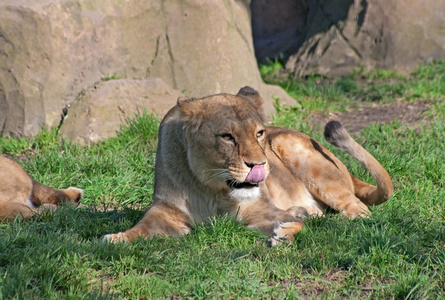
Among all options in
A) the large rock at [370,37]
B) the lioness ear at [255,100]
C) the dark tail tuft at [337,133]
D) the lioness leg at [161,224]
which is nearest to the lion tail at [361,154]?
the dark tail tuft at [337,133]

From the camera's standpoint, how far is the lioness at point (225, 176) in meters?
4.04

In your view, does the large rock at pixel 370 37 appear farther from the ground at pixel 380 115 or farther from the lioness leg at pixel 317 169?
the lioness leg at pixel 317 169

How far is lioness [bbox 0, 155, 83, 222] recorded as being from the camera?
457 cm

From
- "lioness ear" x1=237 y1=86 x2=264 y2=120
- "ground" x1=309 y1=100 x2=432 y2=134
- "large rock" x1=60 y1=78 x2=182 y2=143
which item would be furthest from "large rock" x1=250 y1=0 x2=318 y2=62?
"lioness ear" x1=237 y1=86 x2=264 y2=120

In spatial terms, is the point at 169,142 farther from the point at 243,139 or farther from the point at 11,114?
the point at 11,114

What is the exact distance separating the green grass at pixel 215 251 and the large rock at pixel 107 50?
36.0 inches

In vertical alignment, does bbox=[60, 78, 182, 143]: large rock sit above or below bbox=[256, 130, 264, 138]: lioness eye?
below

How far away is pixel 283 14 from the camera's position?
38.5ft

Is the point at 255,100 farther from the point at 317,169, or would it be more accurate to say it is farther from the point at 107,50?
the point at 107,50

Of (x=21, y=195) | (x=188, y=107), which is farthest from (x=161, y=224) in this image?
(x=21, y=195)

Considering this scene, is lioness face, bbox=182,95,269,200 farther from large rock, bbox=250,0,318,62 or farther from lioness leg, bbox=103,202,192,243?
large rock, bbox=250,0,318,62

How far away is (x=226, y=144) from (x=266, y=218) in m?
0.68

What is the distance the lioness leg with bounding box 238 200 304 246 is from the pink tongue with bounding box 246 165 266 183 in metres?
0.38

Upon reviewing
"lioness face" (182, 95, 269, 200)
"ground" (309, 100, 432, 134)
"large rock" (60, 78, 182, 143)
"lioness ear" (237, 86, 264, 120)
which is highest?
"lioness ear" (237, 86, 264, 120)
